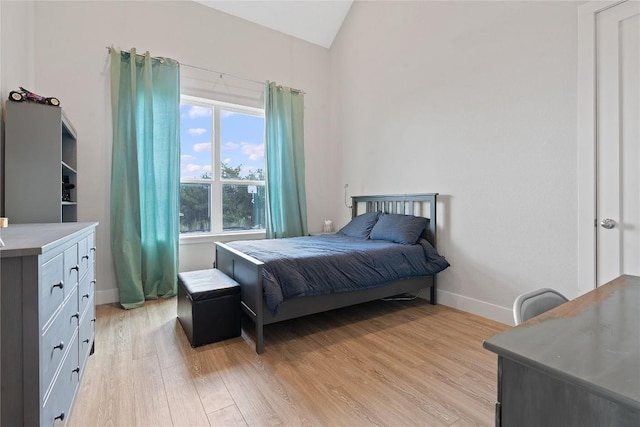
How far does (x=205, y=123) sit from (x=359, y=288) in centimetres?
275

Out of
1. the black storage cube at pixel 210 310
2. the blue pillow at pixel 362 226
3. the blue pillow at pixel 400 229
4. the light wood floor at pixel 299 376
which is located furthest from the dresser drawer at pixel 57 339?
the blue pillow at pixel 362 226

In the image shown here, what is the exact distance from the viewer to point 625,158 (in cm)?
187

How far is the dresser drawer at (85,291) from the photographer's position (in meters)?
1.53

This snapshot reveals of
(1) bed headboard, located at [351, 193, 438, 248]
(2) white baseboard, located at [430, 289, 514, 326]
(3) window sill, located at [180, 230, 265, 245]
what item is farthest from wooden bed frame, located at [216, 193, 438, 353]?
(3) window sill, located at [180, 230, 265, 245]

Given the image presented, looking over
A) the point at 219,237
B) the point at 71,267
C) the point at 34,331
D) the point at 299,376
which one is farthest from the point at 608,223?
the point at 219,237

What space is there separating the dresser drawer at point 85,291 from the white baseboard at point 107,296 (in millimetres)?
1382

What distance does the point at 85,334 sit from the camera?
5.50 feet

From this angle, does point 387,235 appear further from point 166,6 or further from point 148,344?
point 166,6

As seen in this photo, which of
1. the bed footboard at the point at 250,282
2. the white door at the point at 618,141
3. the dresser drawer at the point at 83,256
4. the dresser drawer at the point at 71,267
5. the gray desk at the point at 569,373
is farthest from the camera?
the bed footboard at the point at 250,282

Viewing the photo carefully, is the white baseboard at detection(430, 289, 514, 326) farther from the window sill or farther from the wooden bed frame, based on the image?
the window sill

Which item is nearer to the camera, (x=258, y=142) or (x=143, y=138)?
(x=143, y=138)

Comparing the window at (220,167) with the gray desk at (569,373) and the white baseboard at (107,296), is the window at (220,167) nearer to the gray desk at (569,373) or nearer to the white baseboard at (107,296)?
the white baseboard at (107,296)

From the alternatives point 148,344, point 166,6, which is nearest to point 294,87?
point 166,6

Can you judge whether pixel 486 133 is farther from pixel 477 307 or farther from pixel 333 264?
pixel 333 264
